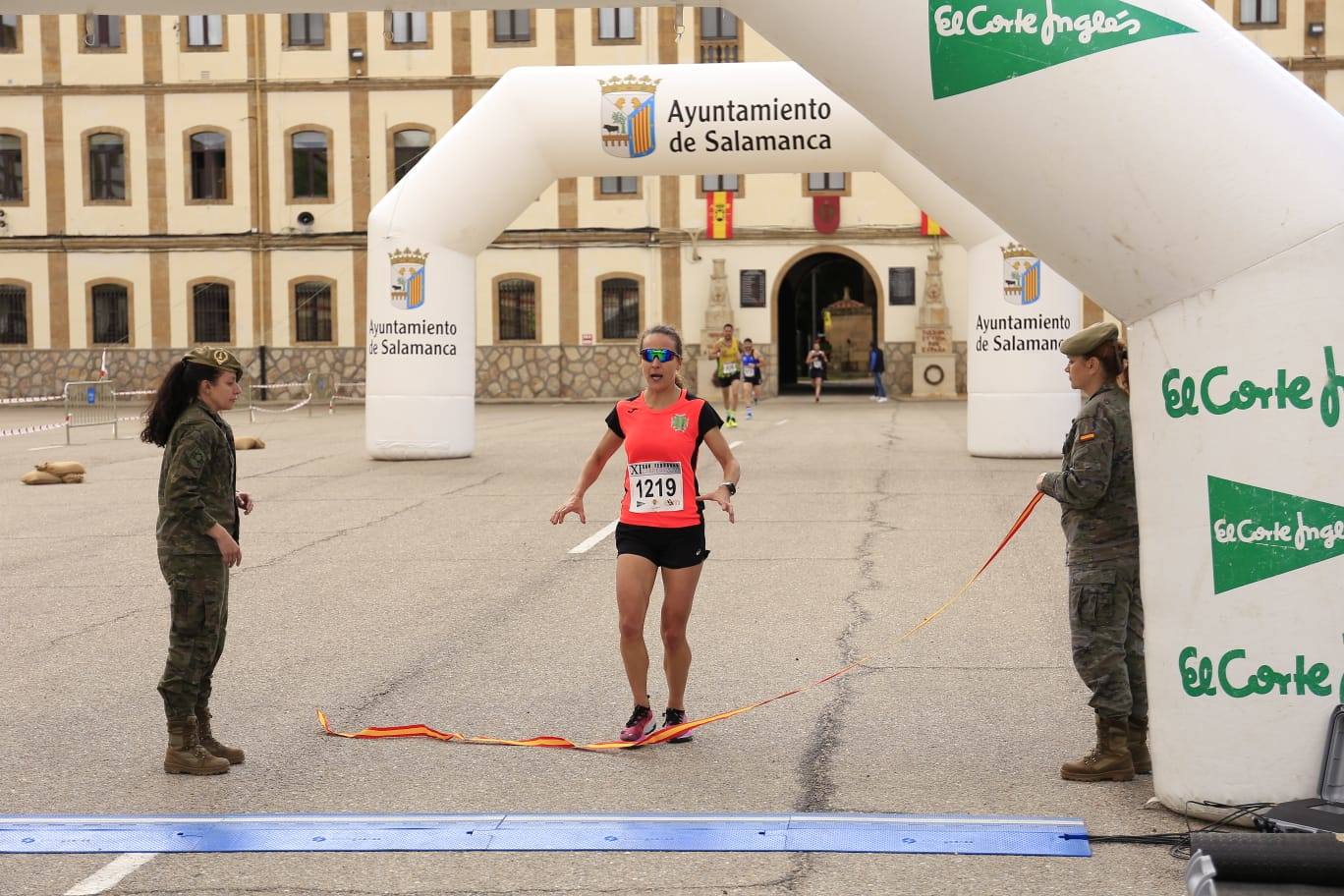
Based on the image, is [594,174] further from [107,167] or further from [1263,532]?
[107,167]

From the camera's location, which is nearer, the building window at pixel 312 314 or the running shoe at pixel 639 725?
the running shoe at pixel 639 725

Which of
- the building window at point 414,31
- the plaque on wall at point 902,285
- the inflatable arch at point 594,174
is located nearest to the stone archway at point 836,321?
the plaque on wall at point 902,285

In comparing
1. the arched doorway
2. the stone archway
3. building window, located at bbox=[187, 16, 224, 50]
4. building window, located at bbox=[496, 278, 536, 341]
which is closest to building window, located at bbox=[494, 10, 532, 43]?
building window, located at bbox=[496, 278, 536, 341]

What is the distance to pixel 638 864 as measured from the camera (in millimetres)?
5246

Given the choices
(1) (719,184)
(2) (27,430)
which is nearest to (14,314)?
(2) (27,430)

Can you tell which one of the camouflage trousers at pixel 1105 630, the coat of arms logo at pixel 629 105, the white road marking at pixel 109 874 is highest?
the coat of arms logo at pixel 629 105

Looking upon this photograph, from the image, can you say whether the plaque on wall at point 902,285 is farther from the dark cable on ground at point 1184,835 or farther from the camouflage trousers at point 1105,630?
the dark cable on ground at point 1184,835

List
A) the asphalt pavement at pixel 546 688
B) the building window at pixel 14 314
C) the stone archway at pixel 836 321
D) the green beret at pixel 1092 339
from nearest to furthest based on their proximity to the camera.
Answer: the asphalt pavement at pixel 546 688 → the green beret at pixel 1092 339 → the building window at pixel 14 314 → the stone archway at pixel 836 321

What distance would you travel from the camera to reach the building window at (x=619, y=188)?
43.7 meters

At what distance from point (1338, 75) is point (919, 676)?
38498 millimetres

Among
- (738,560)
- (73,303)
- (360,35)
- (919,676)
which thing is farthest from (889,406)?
(919,676)

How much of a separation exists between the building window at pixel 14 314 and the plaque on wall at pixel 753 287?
1985cm

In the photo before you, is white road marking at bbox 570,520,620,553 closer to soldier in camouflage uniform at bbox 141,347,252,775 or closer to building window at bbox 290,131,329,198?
soldier in camouflage uniform at bbox 141,347,252,775

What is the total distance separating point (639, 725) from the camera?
22.8 feet
